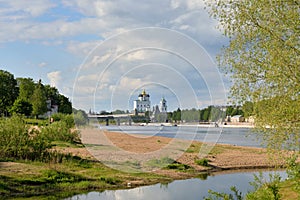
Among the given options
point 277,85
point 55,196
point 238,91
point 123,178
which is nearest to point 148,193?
point 123,178

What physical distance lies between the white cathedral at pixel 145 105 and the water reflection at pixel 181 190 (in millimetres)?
6191

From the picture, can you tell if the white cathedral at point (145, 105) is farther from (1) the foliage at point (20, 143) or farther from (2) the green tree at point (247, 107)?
(2) the green tree at point (247, 107)

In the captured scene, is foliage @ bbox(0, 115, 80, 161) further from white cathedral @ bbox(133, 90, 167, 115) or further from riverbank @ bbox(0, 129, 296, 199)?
white cathedral @ bbox(133, 90, 167, 115)

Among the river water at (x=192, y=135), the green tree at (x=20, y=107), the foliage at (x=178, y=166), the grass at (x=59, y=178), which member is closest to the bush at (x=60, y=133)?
the grass at (x=59, y=178)

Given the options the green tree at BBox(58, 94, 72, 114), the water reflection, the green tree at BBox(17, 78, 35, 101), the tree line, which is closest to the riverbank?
the water reflection

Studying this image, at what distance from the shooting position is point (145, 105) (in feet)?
110

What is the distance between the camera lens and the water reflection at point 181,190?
25.1 meters

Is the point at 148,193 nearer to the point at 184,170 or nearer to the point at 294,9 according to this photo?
the point at 184,170

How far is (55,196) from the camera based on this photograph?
2300 centimetres

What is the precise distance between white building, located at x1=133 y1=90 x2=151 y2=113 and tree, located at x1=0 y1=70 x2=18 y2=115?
77315 millimetres

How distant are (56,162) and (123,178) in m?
5.00

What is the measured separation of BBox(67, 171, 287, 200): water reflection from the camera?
25.1m

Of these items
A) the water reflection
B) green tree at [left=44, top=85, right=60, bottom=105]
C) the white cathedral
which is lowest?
the water reflection

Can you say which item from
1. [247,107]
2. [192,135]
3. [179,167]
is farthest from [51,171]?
[192,135]
